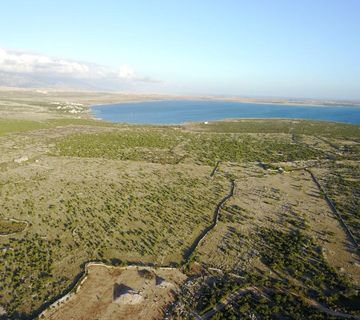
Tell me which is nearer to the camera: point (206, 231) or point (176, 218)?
point (206, 231)

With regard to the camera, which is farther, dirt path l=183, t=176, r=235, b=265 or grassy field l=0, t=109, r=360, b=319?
dirt path l=183, t=176, r=235, b=265

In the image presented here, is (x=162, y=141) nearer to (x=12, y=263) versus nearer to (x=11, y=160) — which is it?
(x=11, y=160)

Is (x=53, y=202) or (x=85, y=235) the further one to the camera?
(x=53, y=202)

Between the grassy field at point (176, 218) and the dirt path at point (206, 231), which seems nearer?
the grassy field at point (176, 218)

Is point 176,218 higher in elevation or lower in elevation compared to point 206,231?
lower

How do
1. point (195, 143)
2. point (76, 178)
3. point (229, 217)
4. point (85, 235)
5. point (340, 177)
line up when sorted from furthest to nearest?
point (195, 143) < point (340, 177) < point (76, 178) < point (229, 217) < point (85, 235)

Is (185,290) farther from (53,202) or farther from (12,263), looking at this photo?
Result: (53,202)

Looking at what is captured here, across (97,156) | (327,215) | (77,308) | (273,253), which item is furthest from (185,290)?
(97,156)

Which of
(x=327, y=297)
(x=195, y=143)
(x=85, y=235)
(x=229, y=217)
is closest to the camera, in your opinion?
(x=327, y=297)
